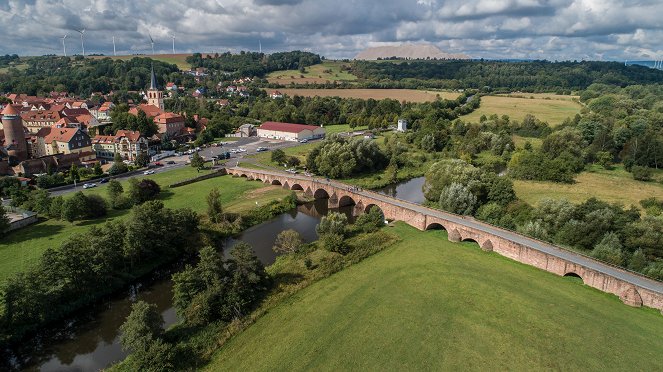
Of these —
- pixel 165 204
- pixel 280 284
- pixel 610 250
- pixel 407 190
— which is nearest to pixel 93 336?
pixel 280 284

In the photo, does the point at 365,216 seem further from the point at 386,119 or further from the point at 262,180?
the point at 386,119

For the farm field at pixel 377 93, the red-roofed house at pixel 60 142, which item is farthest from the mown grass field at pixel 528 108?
the red-roofed house at pixel 60 142

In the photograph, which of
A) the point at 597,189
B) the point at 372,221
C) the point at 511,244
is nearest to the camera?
the point at 511,244

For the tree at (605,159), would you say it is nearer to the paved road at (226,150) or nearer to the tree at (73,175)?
the paved road at (226,150)

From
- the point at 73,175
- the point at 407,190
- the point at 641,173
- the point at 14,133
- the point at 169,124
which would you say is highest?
the point at 169,124

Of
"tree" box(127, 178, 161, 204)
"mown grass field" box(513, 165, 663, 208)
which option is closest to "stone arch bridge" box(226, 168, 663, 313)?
"mown grass field" box(513, 165, 663, 208)

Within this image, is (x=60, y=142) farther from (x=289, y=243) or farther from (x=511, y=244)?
(x=511, y=244)

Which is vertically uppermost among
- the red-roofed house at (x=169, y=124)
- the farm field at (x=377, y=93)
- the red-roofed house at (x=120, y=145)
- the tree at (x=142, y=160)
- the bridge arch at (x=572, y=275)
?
the farm field at (x=377, y=93)
